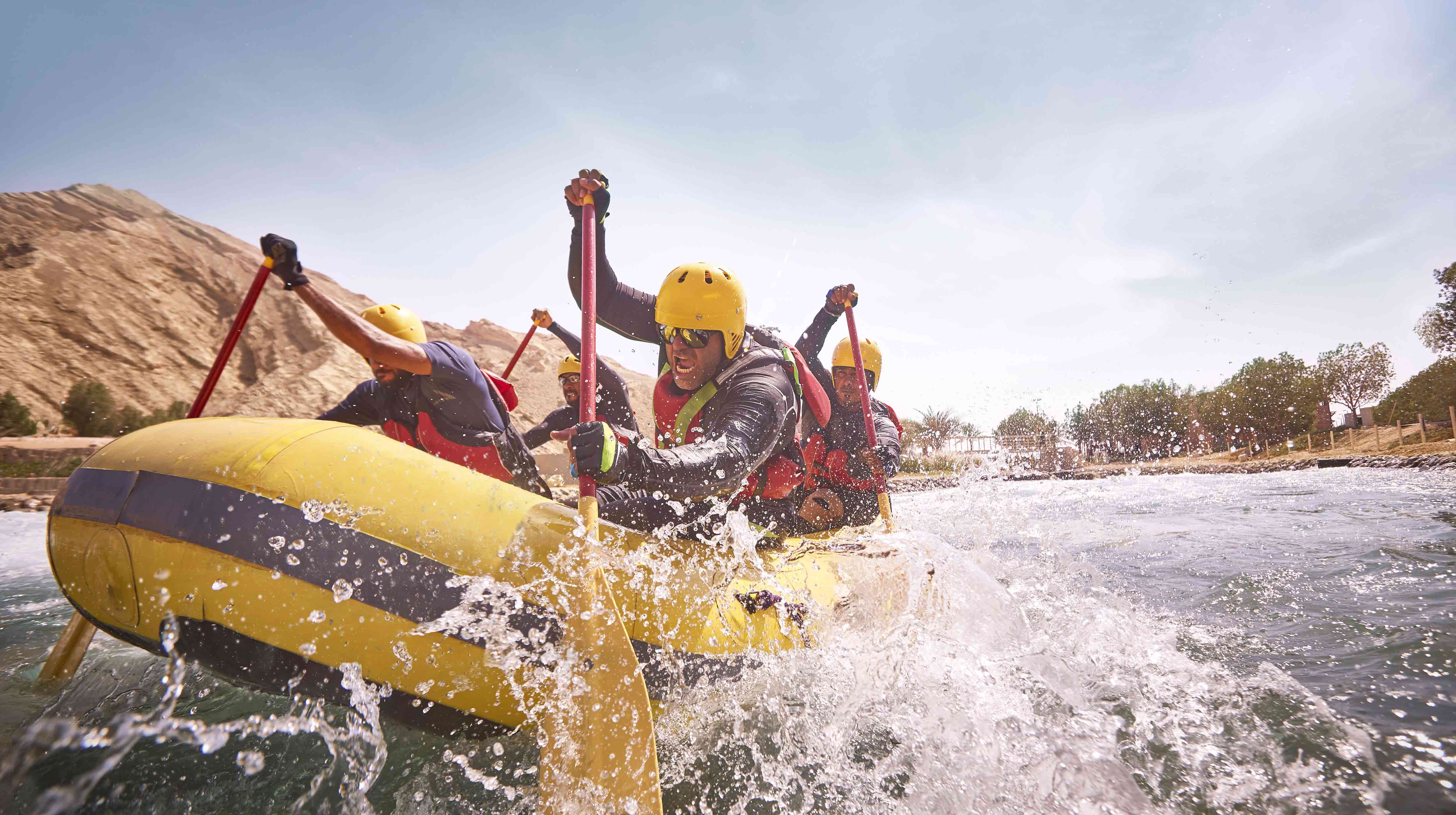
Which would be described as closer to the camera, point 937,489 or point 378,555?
point 378,555

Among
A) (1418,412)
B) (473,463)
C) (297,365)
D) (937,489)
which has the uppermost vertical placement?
(297,365)

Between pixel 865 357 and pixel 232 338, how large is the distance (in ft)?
17.4

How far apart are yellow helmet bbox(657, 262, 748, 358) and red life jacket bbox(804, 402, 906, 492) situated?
65.1 inches

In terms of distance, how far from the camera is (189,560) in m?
1.99

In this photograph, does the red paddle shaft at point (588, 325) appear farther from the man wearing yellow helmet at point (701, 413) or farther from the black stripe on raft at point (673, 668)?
the black stripe on raft at point (673, 668)

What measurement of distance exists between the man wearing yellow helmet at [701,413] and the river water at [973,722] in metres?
0.92

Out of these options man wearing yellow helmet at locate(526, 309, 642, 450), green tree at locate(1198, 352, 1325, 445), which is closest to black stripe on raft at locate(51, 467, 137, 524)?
man wearing yellow helmet at locate(526, 309, 642, 450)

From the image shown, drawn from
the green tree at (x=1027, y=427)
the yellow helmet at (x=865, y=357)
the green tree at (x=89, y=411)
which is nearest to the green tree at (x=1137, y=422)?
the green tree at (x=1027, y=427)

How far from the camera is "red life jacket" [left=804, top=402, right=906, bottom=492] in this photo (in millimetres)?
4871

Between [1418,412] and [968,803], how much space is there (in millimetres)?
50419

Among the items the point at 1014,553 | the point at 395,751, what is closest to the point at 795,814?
the point at 395,751

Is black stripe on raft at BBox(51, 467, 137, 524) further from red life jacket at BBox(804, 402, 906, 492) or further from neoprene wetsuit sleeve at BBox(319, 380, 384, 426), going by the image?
red life jacket at BBox(804, 402, 906, 492)

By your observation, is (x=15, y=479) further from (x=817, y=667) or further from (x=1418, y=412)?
(x=1418, y=412)

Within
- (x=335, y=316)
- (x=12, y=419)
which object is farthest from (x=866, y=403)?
(x=12, y=419)
